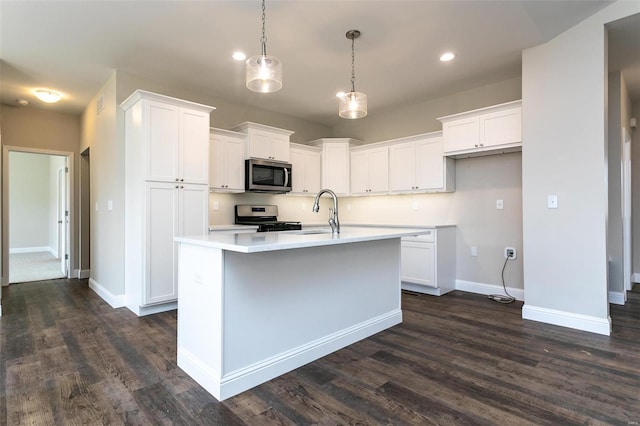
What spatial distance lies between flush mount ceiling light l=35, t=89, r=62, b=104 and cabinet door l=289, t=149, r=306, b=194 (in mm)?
3161

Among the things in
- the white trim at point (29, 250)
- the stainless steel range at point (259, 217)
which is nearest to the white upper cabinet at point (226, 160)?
the stainless steel range at point (259, 217)

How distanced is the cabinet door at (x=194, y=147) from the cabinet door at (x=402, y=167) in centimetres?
258

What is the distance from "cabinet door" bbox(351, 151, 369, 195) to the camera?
17.5 ft

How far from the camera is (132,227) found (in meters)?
3.67

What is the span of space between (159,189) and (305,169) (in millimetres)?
2388

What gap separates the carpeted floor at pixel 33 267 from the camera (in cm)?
545

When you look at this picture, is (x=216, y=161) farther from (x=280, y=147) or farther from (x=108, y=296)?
(x=108, y=296)

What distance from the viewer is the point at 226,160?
14.6 ft

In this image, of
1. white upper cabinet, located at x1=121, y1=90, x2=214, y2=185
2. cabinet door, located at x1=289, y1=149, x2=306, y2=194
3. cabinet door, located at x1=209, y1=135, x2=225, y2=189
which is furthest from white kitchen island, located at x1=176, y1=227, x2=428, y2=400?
cabinet door, located at x1=289, y1=149, x2=306, y2=194

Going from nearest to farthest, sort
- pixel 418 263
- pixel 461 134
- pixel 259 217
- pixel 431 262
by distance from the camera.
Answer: pixel 461 134
pixel 431 262
pixel 418 263
pixel 259 217

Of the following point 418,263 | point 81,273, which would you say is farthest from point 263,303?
point 81,273

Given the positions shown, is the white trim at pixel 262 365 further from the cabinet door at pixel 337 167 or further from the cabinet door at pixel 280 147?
the cabinet door at pixel 337 167

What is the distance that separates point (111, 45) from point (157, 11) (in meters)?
0.87

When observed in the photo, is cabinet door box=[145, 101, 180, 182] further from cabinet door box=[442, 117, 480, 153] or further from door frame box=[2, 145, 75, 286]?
cabinet door box=[442, 117, 480, 153]
